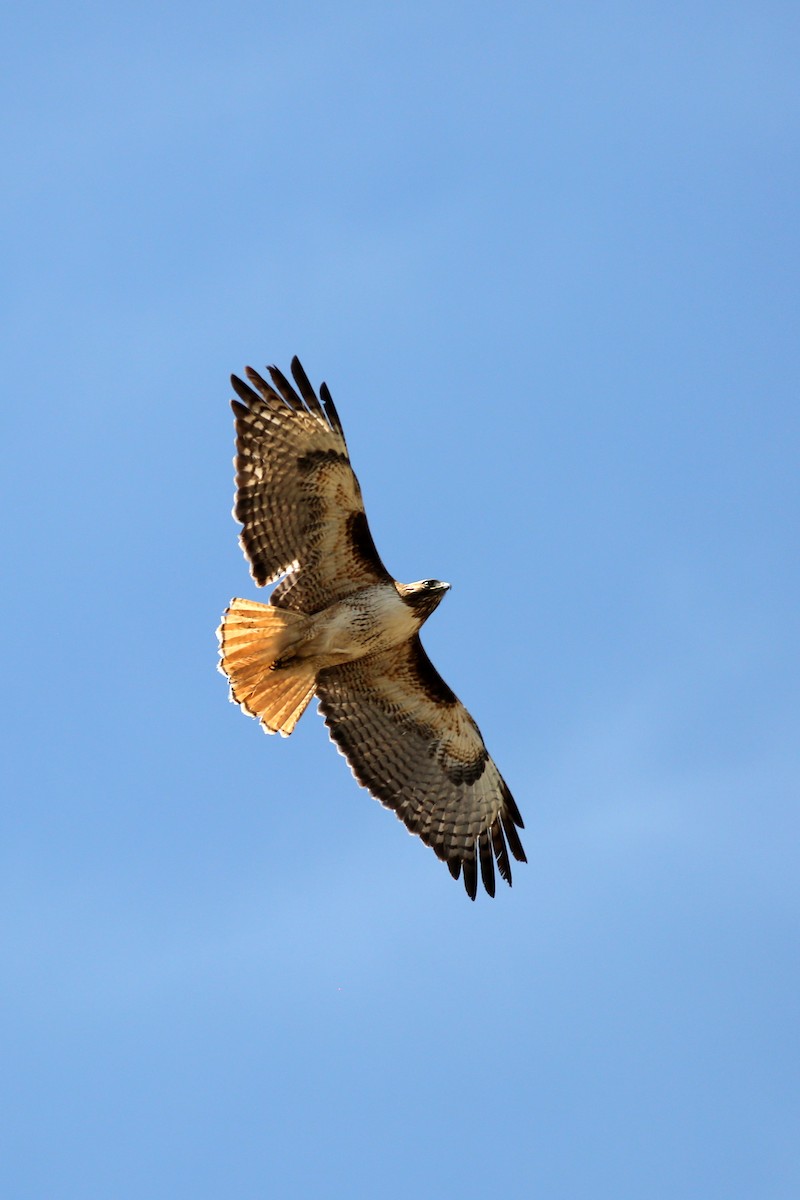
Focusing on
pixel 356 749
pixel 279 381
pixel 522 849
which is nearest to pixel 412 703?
pixel 356 749

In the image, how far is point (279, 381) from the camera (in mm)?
12898

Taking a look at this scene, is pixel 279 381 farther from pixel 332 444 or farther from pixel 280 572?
pixel 280 572

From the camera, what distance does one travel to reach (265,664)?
1305cm

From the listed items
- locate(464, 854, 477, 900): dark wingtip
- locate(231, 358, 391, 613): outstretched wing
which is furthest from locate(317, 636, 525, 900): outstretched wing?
locate(231, 358, 391, 613): outstretched wing

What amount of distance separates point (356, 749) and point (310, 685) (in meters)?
0.82

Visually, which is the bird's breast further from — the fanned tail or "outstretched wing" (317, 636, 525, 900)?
"outstretched wing" (317, 636, 525, 900)

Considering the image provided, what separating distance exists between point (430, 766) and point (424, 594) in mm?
1705

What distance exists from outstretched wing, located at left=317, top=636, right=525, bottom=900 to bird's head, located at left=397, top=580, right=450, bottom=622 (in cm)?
84

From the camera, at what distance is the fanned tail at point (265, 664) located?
1284 centimetres

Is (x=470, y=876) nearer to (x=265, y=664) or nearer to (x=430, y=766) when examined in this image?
(x=430, y=766)

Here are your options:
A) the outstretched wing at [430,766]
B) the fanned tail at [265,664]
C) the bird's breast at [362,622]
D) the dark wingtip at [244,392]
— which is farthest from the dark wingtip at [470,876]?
the dark wingtip at [244,392]

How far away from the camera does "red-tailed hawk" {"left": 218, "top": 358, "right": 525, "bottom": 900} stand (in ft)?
42.2

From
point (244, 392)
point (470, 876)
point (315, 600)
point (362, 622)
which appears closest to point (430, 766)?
point (470, 876)

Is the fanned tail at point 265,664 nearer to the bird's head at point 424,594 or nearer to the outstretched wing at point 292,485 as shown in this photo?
the outstretched wing at point 292,485
